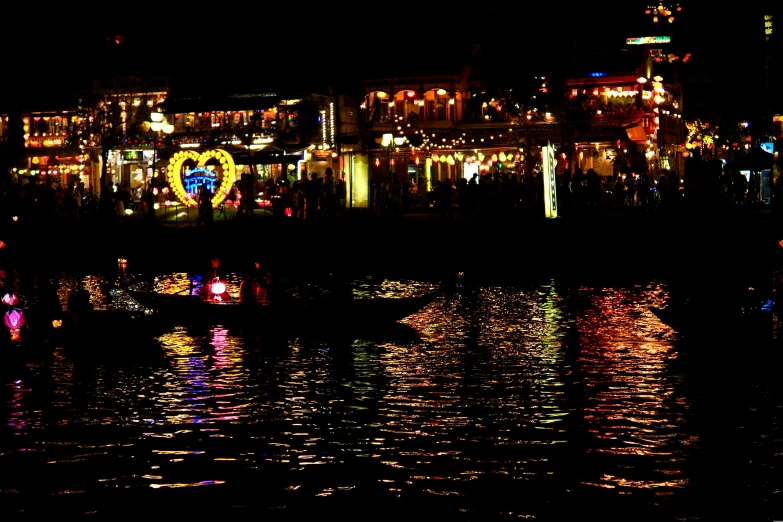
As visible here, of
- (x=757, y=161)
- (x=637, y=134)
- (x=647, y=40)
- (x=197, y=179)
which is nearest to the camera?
(x=757, y=161)

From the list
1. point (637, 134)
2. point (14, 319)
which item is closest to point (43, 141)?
point (637, 134)

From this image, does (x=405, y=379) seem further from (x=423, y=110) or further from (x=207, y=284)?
(x=423, y=110)

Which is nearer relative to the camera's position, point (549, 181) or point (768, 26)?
point (549, 181)

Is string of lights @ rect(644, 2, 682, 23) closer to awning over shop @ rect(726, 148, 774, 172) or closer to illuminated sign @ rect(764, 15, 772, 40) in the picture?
illuminated sign @ rect(764, 15, 772, 40)

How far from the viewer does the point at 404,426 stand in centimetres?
1412

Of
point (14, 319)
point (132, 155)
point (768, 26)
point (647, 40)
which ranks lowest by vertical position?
point (14, 319)

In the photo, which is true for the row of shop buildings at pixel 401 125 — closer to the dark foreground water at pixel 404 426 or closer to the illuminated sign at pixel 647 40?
the illuminated sign at pixel 647 40

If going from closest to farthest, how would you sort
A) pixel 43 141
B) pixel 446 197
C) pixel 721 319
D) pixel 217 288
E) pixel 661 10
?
pixel 721 319, pixel 217 288, pixel 661 10, pixel 446 197, pixel 43 141

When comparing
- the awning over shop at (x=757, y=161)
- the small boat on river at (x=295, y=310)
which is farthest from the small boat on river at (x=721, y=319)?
the awning over shop at (x=757, y=161)

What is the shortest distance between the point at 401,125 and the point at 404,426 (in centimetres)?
3790

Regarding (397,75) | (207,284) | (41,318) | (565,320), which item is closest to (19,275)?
(207,284)

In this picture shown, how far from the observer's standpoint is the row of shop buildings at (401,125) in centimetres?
4803

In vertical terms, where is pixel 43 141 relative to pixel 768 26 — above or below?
below

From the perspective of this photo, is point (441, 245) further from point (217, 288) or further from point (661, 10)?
point (217, 288)
